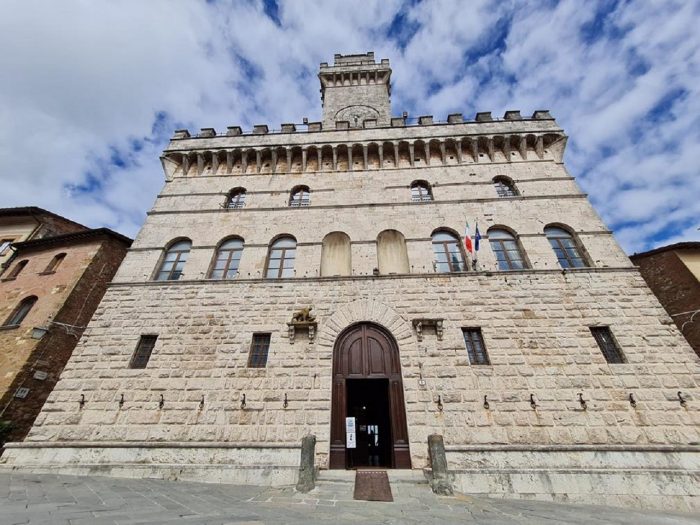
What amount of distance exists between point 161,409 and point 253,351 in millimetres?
2654

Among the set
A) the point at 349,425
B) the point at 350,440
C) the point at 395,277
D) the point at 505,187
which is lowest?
the point at 350,440

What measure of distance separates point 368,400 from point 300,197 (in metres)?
8.41

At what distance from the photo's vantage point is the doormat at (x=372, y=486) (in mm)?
5438

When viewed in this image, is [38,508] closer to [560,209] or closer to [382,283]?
[382,283]

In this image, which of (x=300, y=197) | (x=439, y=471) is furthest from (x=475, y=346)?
(x=300, y=197)

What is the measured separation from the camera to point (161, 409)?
7.89 metres

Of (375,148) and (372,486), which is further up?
(375,148)

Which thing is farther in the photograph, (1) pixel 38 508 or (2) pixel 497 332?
(2) pixel 497 332

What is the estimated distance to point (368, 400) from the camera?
10.1 m

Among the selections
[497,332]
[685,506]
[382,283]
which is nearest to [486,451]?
[497,332]

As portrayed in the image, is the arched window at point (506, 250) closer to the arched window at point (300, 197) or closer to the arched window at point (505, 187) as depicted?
the arched window at point (505, 187)

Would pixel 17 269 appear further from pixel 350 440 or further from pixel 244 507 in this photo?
pixel 350 440

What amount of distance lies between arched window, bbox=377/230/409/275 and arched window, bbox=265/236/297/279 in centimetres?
316

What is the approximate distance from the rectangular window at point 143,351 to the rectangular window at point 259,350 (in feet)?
10.0
